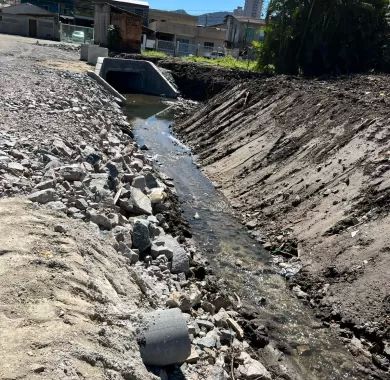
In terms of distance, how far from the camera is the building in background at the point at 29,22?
184 feet

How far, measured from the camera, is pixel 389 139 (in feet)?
46.2

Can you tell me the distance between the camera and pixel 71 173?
34.0ft

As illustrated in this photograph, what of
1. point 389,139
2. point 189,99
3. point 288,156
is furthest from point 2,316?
point 189,99

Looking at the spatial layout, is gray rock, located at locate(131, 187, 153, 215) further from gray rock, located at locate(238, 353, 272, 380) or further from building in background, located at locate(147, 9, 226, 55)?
building in background, located at locate(147, 9, 226, 55)

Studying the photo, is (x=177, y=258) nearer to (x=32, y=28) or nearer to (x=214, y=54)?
(x=214, y=54)

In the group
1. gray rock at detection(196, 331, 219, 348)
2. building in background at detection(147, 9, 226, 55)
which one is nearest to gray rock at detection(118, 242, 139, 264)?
gray rock at detection(196, 331, 219, 348)

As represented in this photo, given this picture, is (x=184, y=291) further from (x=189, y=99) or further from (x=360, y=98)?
(x=189, y=99)

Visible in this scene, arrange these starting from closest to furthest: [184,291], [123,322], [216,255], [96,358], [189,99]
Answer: [96,358], [123,322], [184,291], [216,255], [189,99]

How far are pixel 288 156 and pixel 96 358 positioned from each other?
45.1 feet

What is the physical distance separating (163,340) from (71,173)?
18.5 feet

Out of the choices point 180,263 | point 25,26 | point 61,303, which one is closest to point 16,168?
point 180,263

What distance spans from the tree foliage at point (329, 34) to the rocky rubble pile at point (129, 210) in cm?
2440

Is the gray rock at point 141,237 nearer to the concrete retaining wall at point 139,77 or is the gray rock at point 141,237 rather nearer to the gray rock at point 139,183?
the gray rock at point 139,183

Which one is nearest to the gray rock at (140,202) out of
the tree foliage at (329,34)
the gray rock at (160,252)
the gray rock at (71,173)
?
the gray rock at (71,173)
